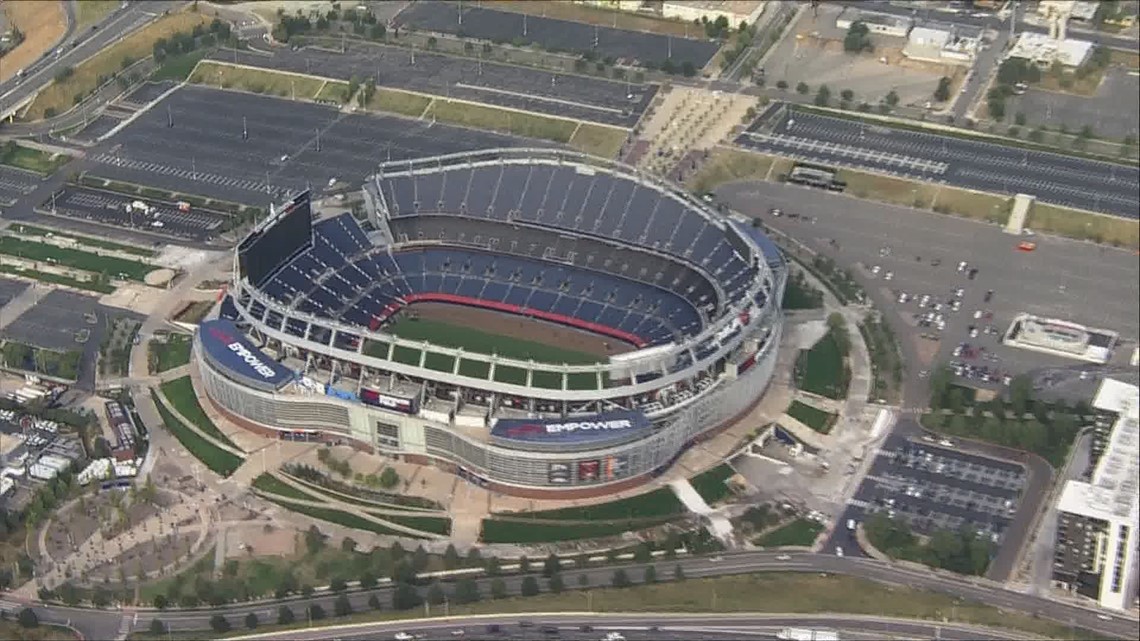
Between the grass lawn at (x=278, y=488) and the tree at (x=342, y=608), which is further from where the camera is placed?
the grass lawn at (x=278, y=488)

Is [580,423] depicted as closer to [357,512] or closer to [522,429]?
[522,429]

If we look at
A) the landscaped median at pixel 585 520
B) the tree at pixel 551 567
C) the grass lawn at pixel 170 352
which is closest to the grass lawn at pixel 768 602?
the tree at pixel 551 567

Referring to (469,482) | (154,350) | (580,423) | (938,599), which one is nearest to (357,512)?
(469,482)

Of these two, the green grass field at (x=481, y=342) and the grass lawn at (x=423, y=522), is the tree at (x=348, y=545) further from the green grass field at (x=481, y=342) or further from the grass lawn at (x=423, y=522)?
the green grass field at (x=481, y=342)

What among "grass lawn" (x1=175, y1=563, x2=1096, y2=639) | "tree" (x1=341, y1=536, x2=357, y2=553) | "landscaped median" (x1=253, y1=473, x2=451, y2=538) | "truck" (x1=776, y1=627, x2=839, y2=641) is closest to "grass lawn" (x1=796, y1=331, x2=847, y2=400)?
"grass lawn" (x1=175, y1=563, x2=1096, y2=639)

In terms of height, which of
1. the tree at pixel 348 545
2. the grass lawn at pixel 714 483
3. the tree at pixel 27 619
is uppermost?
the grass lawn at pixel 714 483

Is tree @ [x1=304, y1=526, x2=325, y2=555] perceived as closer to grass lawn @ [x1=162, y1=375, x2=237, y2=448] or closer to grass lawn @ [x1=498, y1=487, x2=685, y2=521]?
grass lawn @ [x1=498, y1=487, x2=685, y2=521]

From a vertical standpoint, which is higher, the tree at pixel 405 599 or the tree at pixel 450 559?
the tree at pixel 450 559

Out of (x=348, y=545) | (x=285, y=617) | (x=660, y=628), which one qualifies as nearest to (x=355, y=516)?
(x=348, y=545)
